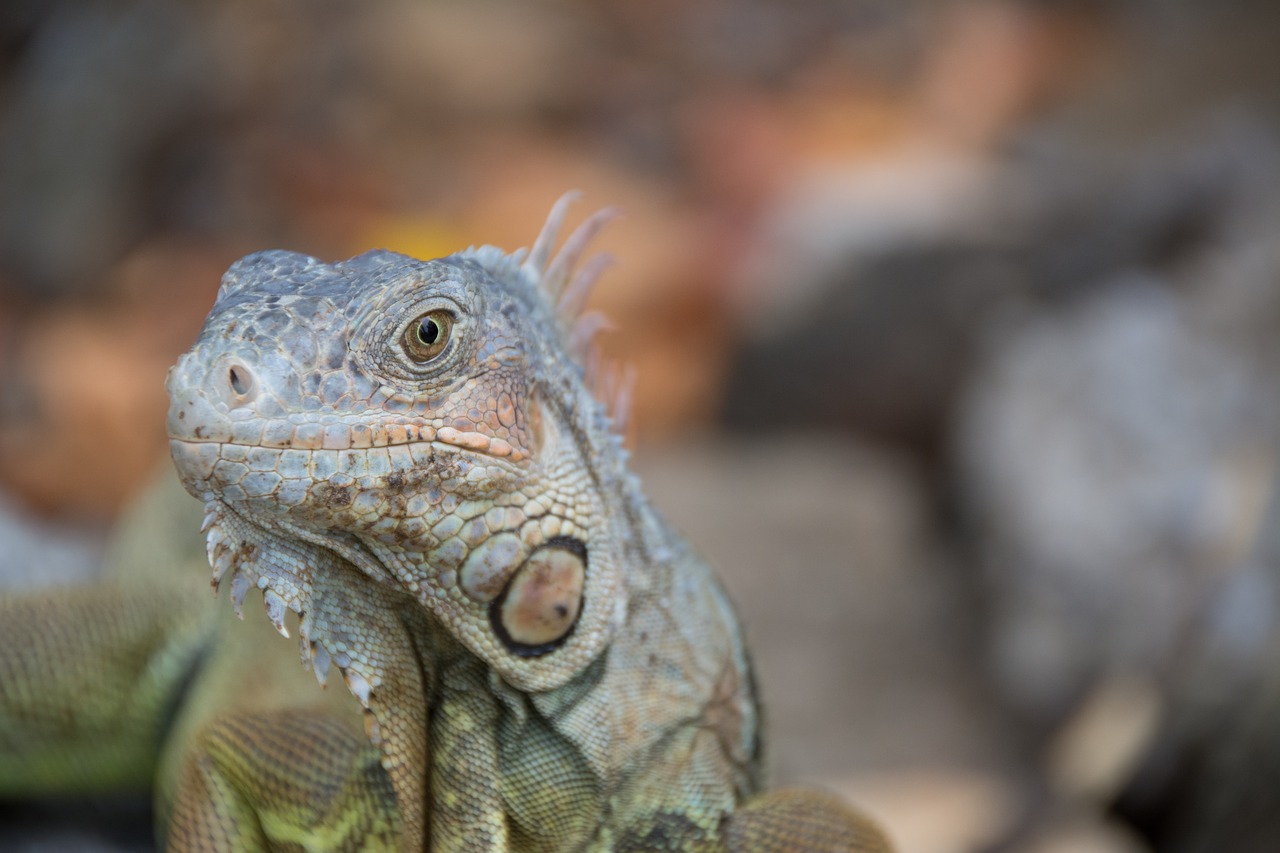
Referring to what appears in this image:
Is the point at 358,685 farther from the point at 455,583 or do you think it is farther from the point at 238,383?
the point at 238,383

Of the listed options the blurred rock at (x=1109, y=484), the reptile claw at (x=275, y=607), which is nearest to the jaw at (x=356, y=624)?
the reptile claw at (x=275, y=607)

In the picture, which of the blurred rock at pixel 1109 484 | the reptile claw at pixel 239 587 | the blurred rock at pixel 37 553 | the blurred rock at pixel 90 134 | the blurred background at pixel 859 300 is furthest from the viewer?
the blurred rock at pixel 90 134

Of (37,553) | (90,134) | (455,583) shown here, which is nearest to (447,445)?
(455,583)

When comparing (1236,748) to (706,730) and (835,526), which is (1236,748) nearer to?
(706,730)

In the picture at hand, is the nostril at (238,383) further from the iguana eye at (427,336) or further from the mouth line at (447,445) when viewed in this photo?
the iguana eye at (427,336)

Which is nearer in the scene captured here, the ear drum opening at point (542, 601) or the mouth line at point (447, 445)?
the mouth line at point (447, 445)

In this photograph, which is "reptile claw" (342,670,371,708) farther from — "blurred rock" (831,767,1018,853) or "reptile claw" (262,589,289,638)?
"blurred rock" (831,767,1018,853)

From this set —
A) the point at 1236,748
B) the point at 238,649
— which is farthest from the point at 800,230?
→ the point at 238,649

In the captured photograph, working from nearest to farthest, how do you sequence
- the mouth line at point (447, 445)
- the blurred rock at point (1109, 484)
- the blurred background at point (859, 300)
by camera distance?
1. the mouth line at point (447, 445)
2. the blurred background at point (859, 300)
3. the blurred rock at point (1109, 484)
